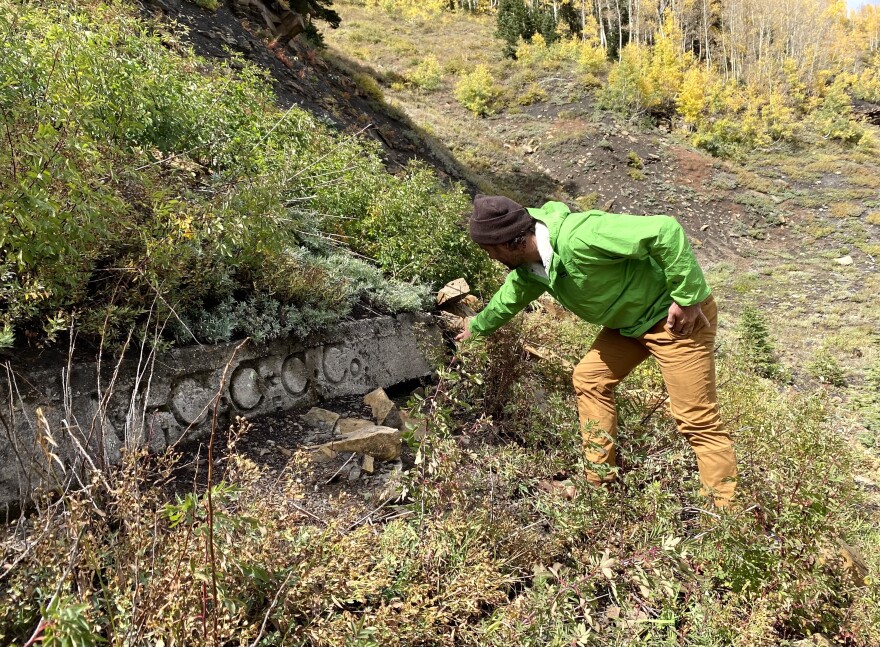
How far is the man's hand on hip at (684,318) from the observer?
2561 millimetres

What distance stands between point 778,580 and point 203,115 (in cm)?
450

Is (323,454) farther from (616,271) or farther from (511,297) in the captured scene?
(616,271)

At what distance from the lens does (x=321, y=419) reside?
3.44 metres

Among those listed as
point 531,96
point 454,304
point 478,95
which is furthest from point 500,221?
point 531,96

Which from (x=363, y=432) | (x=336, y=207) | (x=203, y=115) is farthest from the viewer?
(x=336, y=207)

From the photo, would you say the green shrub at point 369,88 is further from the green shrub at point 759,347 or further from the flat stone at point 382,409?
Answer: the flat stone at point 382,409

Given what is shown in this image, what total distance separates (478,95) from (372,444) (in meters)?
25.5

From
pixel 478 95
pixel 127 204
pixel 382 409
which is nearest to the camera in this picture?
pixel 127 204

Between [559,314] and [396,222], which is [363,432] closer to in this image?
[396,222]

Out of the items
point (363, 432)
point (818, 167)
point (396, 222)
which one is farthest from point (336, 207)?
point (818, 167)

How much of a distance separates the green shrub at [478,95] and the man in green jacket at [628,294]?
24183 mm

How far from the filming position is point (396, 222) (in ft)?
16.1

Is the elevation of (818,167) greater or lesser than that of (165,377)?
lesser

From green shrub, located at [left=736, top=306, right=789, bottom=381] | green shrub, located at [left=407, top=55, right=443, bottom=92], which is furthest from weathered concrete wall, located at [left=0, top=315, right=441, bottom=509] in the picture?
green shrub, located at [left=407, top=55, right=443, bottom=92]
